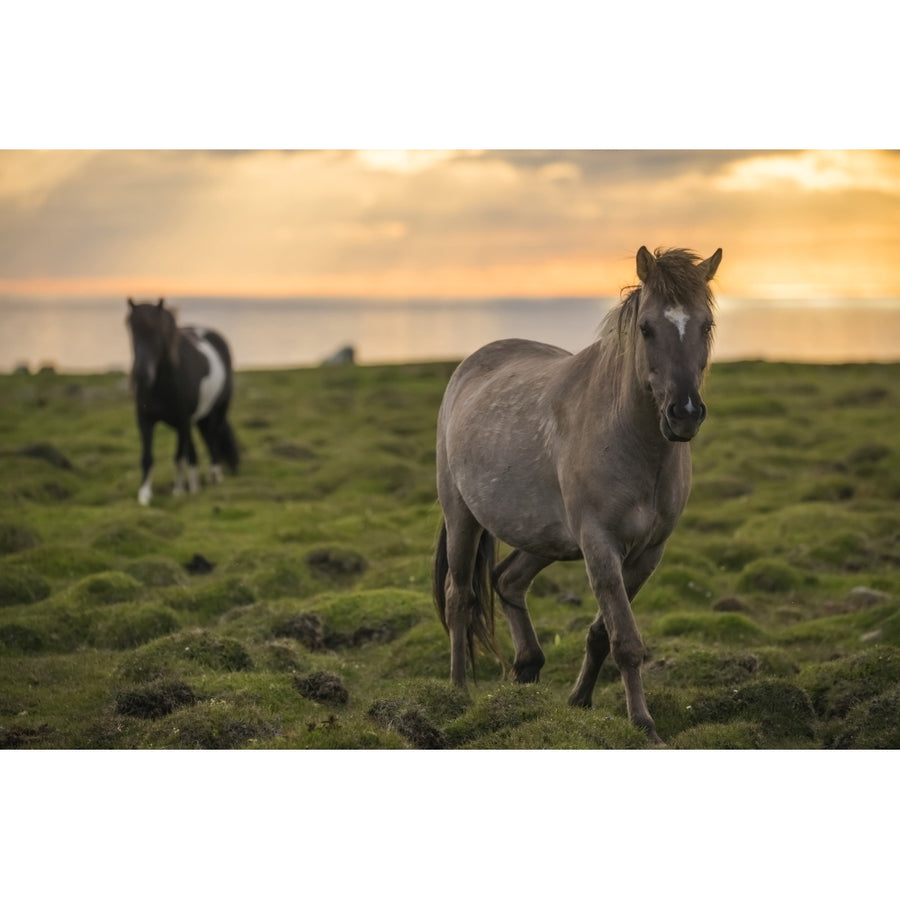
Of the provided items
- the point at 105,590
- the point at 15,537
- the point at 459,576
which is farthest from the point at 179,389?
the point at 459,576

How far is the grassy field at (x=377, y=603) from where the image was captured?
725cm

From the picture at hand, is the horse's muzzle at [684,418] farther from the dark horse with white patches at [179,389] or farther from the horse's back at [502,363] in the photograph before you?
the dark horse with white patches at [179,389]

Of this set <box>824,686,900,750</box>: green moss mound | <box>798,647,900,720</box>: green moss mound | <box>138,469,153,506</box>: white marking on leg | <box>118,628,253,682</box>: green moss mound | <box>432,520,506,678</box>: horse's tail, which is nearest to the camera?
<box>824,686,900,750</box>: green moss mound

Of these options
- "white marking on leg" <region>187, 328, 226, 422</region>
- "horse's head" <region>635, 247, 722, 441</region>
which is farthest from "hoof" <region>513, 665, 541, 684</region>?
"white marking on leg" <region>187, 328, 226, 422</region>

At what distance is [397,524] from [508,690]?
26.9 feet

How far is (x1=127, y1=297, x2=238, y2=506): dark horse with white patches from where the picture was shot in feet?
54.6

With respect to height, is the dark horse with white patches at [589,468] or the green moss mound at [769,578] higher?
the dark horse with white patches at [589,468]

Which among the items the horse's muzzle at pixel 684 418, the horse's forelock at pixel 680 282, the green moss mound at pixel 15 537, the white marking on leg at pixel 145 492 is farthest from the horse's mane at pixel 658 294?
the white marking on leg at pixel 145 492

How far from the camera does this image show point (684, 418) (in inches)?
236

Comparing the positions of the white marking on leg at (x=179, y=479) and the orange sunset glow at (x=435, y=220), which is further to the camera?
the white marking on leg at (x=179, y=479)

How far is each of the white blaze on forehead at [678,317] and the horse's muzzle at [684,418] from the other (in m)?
0.44

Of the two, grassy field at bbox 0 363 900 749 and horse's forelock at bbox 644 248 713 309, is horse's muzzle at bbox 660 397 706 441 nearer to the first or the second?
horse's forelock at bbox 644 248 713 309

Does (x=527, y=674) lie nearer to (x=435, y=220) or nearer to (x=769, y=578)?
(x=769, y=578)

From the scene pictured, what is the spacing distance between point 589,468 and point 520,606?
184 centimetres
